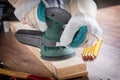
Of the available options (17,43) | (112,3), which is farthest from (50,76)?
(112,3)

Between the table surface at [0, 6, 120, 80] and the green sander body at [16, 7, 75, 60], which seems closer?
the green sander body at [16, 7, 75, 60]

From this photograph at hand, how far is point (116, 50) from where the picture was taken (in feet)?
3.34

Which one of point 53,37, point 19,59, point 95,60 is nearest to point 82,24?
point 53,37

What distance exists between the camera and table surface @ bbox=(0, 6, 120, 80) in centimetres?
88

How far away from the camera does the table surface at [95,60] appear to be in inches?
34.5

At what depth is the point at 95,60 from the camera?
0.96 m

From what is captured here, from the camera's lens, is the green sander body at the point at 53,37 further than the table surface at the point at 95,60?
No

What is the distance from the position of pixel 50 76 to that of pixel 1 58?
0.26 m

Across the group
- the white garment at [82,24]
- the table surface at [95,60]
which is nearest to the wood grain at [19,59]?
the table surface at [95,60]

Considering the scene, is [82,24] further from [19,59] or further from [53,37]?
[19,59]

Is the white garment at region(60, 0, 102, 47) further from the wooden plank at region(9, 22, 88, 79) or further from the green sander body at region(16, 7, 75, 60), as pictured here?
the wooden plank at region(9, 22, 88, 79)

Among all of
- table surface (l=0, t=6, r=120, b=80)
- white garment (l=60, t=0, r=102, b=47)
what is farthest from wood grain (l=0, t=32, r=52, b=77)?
white garment (l=60, t=0, r=102, b=47)

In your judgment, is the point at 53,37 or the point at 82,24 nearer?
the point at 82,24

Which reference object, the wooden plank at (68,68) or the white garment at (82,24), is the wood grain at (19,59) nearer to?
the wooden plank at (68,68)
